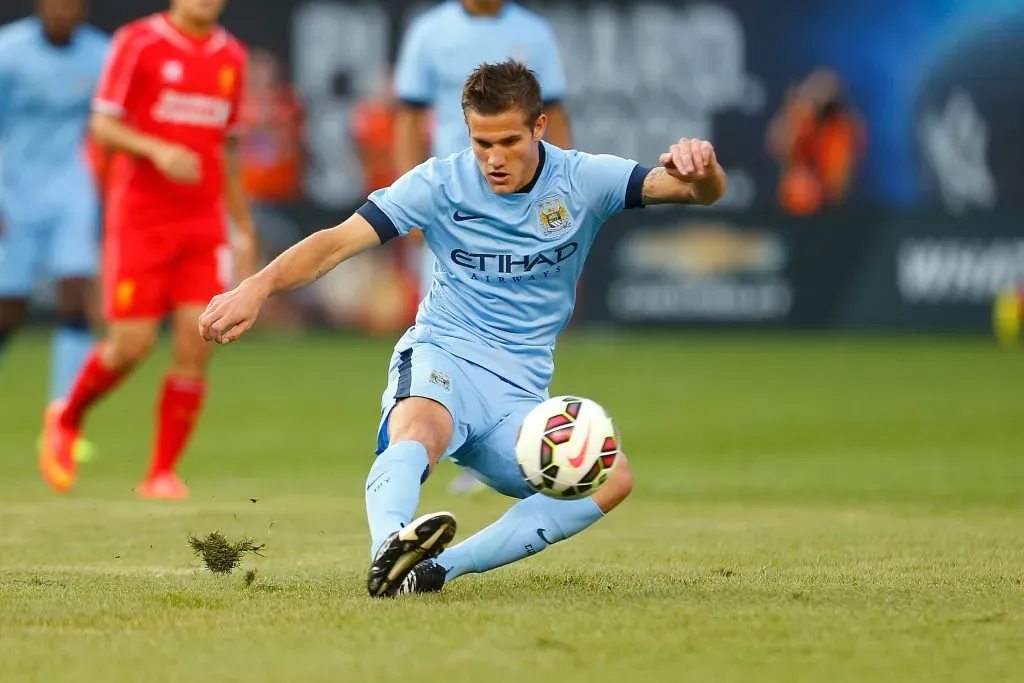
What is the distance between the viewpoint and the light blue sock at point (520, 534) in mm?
5922

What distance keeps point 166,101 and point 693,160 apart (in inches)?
178

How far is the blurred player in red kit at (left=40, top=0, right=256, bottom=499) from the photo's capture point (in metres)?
9.34

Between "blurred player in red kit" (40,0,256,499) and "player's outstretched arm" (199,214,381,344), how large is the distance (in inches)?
145

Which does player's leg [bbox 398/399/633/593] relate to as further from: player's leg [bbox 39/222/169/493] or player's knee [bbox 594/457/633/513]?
player's leg [bbox 39/222/169/493]

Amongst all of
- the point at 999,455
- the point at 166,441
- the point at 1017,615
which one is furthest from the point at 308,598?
the point at 999,455

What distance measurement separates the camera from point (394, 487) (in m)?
5.55

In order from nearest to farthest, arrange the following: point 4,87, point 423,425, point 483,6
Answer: point 423,425 → point 483,6 → point 4,87

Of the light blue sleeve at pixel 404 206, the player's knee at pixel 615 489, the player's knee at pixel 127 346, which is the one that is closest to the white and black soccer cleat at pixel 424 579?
the player's knee at pixel 615 489

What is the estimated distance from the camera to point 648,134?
2289cm

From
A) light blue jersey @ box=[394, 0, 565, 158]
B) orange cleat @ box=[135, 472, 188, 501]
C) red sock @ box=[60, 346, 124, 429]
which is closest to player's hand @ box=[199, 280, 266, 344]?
orange cleat @ box=[135, 472, 188, 501]

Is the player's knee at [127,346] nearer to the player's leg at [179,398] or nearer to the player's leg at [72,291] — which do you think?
the player's leg at [179,398]

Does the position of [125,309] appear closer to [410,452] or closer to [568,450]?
[410,452]

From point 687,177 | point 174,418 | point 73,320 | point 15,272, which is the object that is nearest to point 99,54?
point 15,272

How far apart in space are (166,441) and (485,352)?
144 inches
